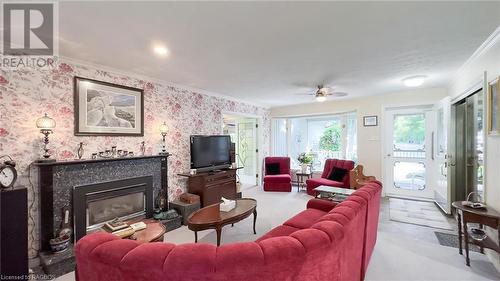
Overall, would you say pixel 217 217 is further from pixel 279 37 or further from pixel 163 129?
pixel 279 37

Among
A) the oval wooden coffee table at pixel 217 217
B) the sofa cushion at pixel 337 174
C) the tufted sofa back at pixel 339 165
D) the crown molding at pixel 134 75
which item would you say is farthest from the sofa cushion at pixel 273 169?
the oval wooden coffee table at pixel 217 217

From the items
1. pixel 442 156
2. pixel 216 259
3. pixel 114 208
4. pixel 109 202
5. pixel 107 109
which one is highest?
pixel 107 109

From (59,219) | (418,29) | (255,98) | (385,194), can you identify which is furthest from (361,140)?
(59,219)

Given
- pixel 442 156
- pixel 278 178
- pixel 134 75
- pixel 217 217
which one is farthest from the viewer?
pixel 278 178

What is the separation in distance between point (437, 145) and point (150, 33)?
547 cm

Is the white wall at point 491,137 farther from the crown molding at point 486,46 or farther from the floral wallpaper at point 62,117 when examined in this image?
the floral wallpaper at point 62,117

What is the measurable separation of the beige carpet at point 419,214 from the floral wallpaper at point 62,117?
4.01 metres

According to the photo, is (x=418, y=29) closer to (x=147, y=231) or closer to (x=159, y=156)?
(x=147, y=231)

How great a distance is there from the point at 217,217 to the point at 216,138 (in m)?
2.17

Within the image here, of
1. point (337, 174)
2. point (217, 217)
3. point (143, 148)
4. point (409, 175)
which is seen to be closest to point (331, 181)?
point (337, 174)

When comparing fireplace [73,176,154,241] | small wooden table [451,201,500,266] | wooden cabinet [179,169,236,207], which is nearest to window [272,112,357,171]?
wooden cabinet [179,169,236,207]

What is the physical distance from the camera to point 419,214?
4.03 metres

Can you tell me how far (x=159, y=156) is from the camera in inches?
144

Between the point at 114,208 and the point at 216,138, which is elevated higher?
the point at 216,138
